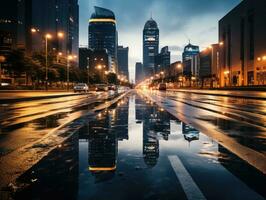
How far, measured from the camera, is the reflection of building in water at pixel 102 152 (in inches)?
246

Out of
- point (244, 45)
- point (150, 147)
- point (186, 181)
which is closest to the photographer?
point (186, 181)

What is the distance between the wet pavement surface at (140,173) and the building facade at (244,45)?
107m

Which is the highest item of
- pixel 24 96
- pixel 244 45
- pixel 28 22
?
pixel 28 22

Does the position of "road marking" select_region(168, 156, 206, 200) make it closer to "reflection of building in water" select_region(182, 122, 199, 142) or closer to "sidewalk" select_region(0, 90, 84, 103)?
"reflection of building in water" select_region(182, 122, 199, 142)

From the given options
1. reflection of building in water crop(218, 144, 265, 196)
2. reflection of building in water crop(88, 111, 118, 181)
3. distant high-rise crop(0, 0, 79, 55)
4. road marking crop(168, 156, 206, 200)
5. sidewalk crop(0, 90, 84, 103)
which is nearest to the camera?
road marking crop(168, 156, 206, 200)

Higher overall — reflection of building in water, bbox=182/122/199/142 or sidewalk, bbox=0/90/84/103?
sidewalk, bbox=0/90/84/103

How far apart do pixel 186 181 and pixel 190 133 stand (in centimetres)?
579

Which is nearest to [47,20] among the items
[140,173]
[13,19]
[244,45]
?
[13,19]

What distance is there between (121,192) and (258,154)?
157 inches

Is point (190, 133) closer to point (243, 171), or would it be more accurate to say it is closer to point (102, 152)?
point (102, 152)

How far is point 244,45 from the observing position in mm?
129375

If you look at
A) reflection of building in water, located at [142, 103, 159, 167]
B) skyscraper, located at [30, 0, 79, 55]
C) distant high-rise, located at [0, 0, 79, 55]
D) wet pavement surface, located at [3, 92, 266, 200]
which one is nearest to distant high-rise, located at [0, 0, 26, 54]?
distant high-rise, located at [0, 0, 79, 55]

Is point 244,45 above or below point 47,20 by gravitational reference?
below

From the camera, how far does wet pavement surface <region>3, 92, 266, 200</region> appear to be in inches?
195
